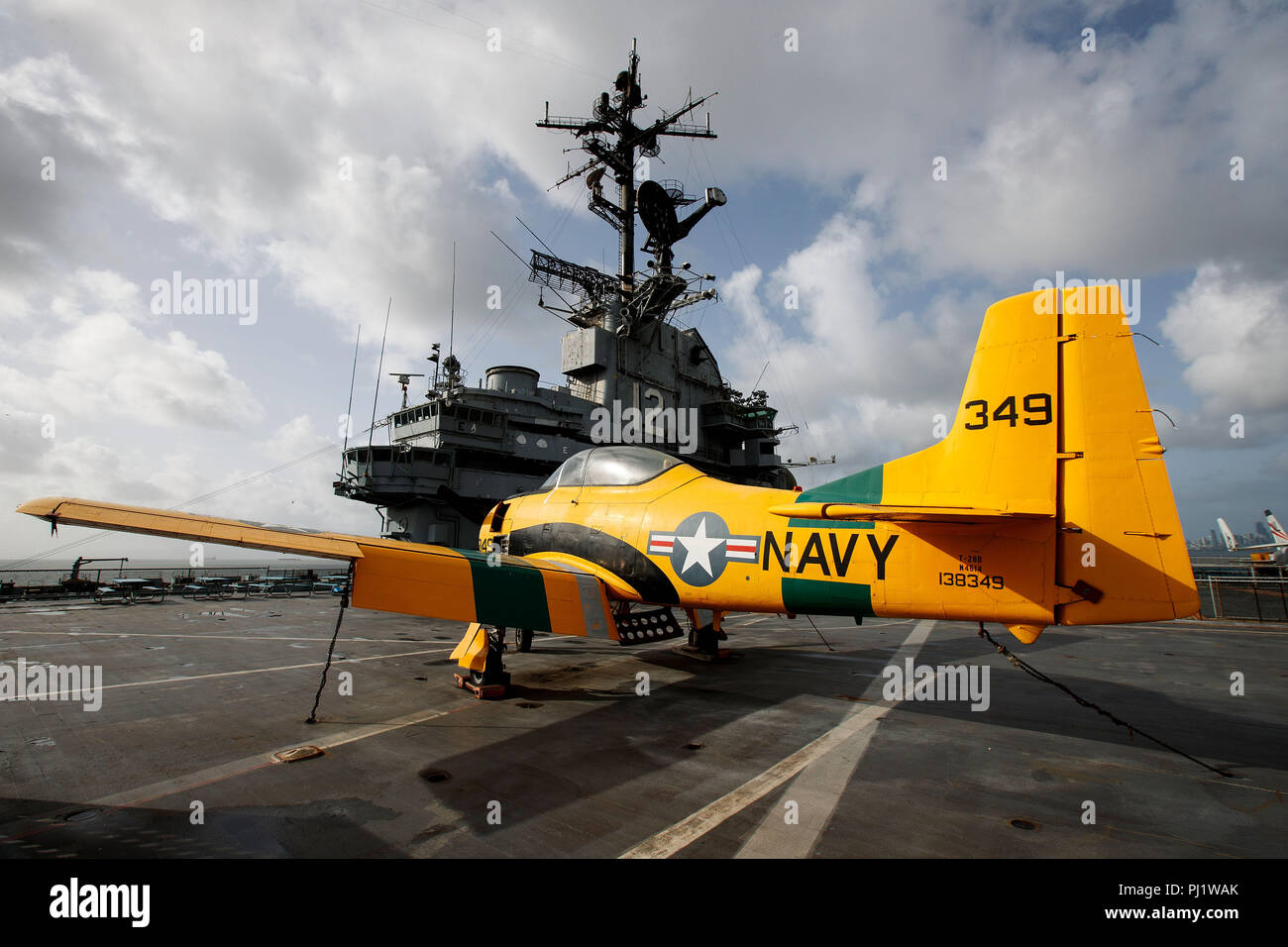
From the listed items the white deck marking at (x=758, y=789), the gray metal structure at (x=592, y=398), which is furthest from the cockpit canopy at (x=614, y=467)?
the gray metal structure at (x=592, y=398)

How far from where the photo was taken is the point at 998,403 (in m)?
5.36

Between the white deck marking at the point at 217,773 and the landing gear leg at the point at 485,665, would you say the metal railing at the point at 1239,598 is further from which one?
the white deck marking at the point at 217,773

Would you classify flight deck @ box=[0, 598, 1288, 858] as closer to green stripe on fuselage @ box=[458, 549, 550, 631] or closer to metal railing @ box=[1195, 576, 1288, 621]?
green stripe on fuselage @ box=[458, 549, 550, 631]

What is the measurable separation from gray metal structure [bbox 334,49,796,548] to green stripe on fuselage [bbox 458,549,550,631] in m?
24.4

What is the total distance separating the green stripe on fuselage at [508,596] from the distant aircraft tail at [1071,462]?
14.2 feet

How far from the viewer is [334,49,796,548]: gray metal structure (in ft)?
101

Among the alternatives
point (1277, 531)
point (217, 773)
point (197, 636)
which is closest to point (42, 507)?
point (217, 773)

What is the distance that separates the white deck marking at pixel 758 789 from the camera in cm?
376

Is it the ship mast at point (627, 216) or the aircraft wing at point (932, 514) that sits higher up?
the ship mast at point (627, 216)

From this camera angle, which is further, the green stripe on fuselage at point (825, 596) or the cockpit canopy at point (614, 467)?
the cockpit canopy at point (614, 467)

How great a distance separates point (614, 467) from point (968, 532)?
4.97m

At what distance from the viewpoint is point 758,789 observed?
477 cm
